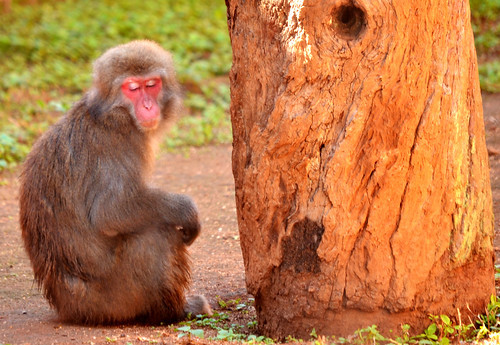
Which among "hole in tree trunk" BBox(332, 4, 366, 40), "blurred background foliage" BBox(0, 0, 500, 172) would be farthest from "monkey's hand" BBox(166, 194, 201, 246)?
"blurred background foliage" BBox(0, 0, 500, 172)

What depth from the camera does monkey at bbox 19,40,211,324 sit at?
4664 millimetres

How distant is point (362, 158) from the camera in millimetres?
3840

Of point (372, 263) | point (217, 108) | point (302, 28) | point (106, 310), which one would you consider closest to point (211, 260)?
point (106, 310)

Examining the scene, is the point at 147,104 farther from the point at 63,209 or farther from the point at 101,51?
the point at 101,51

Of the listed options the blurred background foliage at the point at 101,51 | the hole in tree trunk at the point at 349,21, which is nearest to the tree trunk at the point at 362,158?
the hole in tree trunk at the point at 349,21

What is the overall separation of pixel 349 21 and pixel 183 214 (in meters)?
1.69

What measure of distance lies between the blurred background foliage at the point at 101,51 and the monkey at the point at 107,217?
4.38 m

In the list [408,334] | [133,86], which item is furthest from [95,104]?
[408,334]

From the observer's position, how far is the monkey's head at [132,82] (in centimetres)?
484

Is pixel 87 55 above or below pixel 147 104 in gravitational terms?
above

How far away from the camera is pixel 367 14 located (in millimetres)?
3689

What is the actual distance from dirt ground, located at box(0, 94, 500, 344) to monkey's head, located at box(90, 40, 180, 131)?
4.51ft

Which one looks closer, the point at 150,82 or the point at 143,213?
the point at 143,213

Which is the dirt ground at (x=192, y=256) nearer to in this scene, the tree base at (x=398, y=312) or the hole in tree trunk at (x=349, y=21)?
the tree base at (x=398, y=312)
